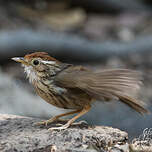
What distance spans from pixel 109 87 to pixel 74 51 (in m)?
5.91

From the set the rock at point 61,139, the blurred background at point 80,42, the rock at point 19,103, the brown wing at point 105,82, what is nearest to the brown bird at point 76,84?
the brown wing at point 105,82

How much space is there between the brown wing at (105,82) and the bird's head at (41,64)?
11 cm

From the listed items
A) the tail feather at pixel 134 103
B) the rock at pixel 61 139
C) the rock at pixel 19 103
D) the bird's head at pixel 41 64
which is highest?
the rock at pixel 19 103

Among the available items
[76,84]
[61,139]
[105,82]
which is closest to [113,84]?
[105,82]

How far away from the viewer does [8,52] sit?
1001 cm

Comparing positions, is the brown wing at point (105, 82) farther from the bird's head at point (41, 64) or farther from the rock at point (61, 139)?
the rock at point (61, 139)

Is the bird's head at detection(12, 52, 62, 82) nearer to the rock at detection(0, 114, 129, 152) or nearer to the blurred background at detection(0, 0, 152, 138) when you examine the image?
the rock at detection(0, 114, 129, 152)

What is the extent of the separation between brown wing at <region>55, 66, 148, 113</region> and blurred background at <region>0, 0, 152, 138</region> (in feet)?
5.23

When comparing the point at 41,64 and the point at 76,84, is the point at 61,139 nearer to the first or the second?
the point at 76,84

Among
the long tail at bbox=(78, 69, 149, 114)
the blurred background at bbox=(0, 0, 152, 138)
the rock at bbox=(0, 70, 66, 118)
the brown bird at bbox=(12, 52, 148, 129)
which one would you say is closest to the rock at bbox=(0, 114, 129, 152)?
the brown bird at bbox=(12, 52, 148, 129)

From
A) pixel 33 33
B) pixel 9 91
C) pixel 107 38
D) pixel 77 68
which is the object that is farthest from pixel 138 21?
pixel 77 68

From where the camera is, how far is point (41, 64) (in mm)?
4910

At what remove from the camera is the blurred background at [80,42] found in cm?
762

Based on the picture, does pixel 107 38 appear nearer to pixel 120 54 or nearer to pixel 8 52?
pixel 120 54
